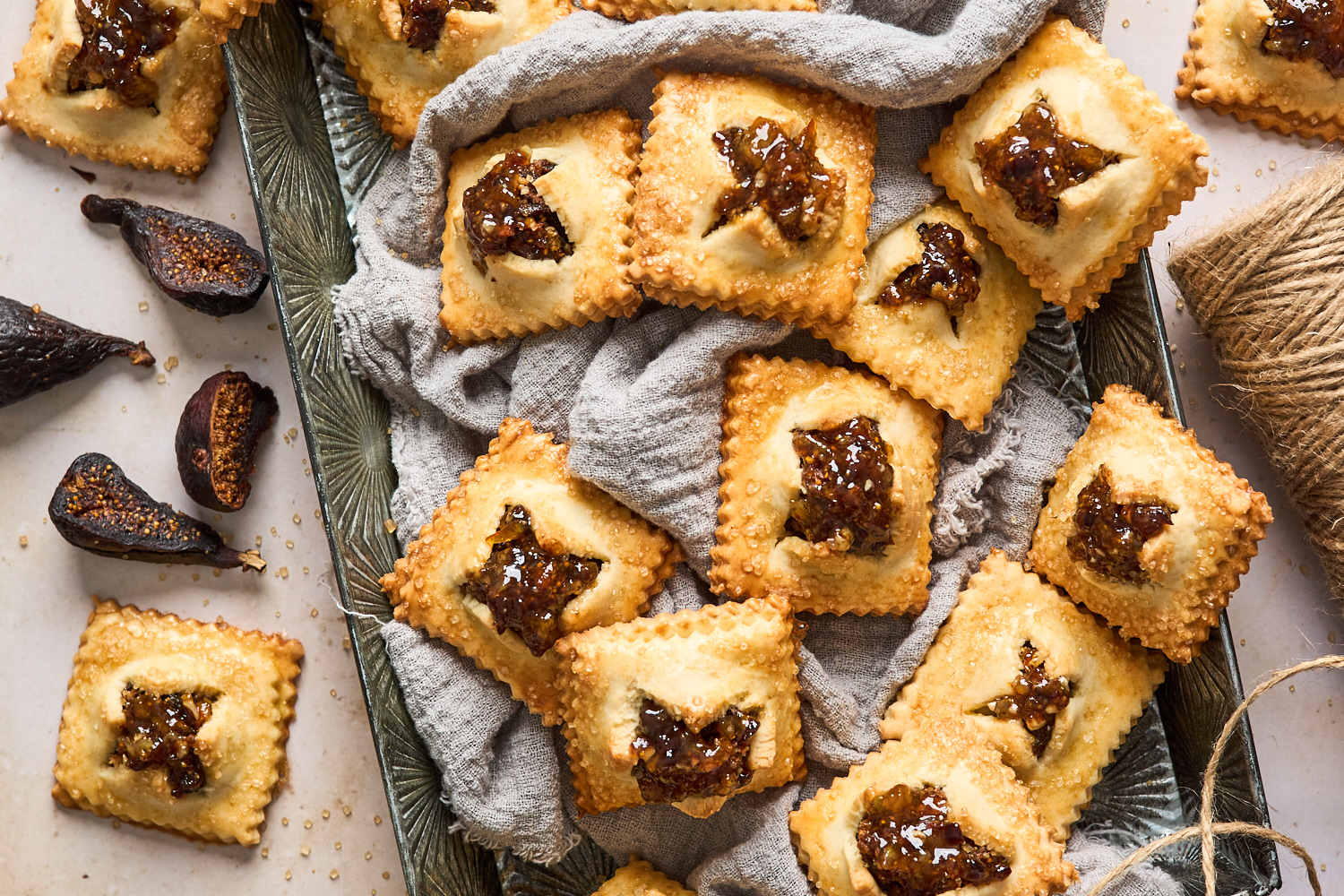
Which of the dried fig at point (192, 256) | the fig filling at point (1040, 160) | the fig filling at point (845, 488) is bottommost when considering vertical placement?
the dried fig at point (192, 256)

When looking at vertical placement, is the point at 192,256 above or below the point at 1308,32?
below

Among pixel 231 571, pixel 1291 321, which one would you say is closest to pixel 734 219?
pixel 1291 321

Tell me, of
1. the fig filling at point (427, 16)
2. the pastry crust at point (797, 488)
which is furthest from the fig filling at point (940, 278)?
the fig filling at point (427, 16)

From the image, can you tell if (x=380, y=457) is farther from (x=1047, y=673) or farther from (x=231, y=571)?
(x=1047, y=673)

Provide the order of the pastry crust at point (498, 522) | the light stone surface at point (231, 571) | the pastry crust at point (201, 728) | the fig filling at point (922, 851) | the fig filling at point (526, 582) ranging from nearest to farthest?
1. the fig filling at point (922, 851)
2. the fig filling at point (526, 582)
3. the pastry crust at point (498, 522)
4. the pastry crust at point (201, 728)
5. the light stone surface at point (231, 571)

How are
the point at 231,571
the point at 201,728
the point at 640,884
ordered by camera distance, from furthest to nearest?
the point at 231,571
the point at 201,728
the point at 640,884

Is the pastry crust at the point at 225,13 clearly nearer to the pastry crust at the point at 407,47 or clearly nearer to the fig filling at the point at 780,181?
the pastry crust at the point at 407,47

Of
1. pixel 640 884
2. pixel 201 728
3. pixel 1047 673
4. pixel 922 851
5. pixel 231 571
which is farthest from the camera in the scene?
pixel 231 571
